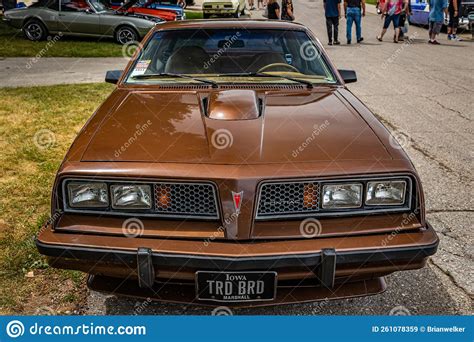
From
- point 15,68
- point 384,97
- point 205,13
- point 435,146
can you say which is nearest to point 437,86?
point 384,97

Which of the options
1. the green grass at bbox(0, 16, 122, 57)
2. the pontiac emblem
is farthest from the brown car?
the green grass at bbox(0, 16, 122, 57)

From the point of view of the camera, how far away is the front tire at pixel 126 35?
14.2 metres

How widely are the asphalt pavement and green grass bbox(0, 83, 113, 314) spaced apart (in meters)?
0.37

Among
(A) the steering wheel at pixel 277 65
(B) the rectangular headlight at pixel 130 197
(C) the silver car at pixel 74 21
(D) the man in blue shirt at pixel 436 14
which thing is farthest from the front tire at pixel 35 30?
(B) the rectangular headlight at pixel 130 197

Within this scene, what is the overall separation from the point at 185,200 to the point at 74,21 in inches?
525

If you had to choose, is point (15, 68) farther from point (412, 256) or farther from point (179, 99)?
point (412, 256)

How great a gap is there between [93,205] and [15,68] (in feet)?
31.5

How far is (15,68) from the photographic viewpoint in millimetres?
10703

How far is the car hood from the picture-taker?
237 cm

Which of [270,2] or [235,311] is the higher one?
[270,2]

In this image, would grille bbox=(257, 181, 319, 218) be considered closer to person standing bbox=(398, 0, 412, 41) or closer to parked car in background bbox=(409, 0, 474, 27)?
person standing bbox=(398, 0, 412, 41)

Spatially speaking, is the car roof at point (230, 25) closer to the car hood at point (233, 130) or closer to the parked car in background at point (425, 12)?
the car hood at point (233, 130)

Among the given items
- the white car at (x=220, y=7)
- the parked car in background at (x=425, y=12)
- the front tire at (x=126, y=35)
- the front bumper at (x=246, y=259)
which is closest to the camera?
the front bumper at (x=246, y=259)

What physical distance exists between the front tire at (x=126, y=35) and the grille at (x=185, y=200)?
12766mm
